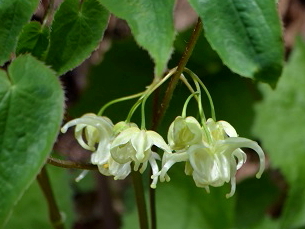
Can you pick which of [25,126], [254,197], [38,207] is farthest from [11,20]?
[254,197]

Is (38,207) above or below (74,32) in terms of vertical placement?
below

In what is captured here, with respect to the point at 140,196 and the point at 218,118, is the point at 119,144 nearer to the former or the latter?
the point at 140,196

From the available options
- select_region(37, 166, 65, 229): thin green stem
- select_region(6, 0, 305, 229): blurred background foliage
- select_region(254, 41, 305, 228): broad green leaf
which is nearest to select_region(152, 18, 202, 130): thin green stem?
select_region(37, 166, 65, 229): thin green stem

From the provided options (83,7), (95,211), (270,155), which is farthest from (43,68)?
(95,211)

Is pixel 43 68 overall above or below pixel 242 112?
above

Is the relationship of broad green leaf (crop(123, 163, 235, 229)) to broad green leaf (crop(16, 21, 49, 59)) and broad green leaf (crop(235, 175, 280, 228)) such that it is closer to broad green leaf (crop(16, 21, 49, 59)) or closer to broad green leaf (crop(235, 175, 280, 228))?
broad green leaf (crop(235, 175, 280, 228))

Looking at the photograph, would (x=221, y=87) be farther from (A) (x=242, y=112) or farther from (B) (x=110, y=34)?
(B) (x=110, y=34)

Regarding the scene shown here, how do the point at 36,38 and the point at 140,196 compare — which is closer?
the point at 36,38
